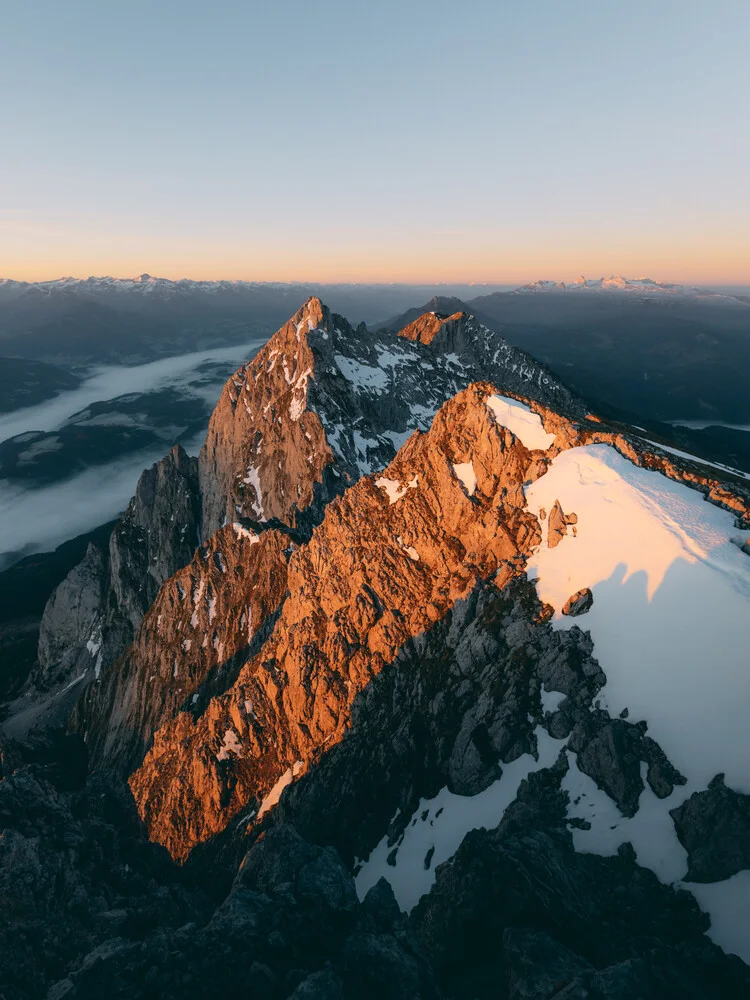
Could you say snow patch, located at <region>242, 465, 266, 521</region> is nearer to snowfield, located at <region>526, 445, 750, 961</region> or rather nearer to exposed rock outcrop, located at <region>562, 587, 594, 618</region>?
snowfield, located at <region>526, 445, 750, 961</region>

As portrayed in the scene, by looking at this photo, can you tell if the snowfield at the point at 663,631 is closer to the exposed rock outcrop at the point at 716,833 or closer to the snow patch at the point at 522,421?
the exposed rock outcrop at the point at 716,833

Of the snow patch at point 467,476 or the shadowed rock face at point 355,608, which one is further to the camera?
the snow patch at point 467,476

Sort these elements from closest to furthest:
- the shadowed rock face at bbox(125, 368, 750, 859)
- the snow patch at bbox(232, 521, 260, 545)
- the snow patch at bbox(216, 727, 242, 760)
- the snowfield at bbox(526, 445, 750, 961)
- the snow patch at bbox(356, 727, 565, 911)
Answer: the snowfield at bbox(526, 445, 750, 961) < the snow patch at bbox(356, 727, 565, 911) < the shadowed rock face at bbox(125, 368, 750, 859) < the snow patch at bbox(216, 727, 242, 760) < the snow patch at bbox(232, 521, 260, 545)

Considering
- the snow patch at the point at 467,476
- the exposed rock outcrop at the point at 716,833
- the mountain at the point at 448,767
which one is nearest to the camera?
the mountain at the point at 448,767

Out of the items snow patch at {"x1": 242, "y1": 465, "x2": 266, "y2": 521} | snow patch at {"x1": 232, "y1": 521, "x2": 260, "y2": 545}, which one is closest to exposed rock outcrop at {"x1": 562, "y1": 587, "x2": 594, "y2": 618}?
snow patch at {"x1": 232, "y1": 521, "x2": 260, "y2": 545}

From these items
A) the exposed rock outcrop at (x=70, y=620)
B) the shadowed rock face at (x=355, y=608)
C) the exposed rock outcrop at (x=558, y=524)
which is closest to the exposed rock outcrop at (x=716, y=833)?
the exposed rock outcrop at (x=558, y=524)

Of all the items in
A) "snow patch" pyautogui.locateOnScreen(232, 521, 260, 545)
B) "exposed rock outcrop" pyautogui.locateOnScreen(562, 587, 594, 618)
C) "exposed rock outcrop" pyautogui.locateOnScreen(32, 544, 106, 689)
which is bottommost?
"exposed rock outcrop" pyautogui.locateOnScreen(32, 544, 106, 689)

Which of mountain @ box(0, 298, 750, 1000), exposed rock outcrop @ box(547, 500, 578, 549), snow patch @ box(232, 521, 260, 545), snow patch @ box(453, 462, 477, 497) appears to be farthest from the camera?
snow patch @ box(232, 521, 260, 545)

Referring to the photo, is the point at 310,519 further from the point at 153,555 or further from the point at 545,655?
the point at 545,655

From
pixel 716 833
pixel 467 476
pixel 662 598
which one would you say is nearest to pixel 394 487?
pixel 467 476
